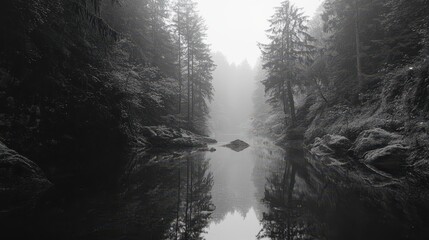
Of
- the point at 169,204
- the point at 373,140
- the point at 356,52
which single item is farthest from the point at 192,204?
the point at 356,52

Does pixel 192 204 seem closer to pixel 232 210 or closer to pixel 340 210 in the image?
pixel 232 210

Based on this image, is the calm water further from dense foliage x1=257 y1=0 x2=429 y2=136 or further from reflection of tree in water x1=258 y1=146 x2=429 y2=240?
dense foliage x1=257 y1=0 x2=429 y2=136

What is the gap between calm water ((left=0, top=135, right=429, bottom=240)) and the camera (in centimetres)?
561

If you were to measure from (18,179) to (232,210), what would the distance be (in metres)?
6.03

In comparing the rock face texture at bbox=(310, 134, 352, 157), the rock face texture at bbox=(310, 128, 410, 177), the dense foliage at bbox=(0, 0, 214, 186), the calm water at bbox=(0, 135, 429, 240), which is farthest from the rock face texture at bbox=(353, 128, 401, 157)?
the dense foliage at bbox=(0, 0, 214, 186)

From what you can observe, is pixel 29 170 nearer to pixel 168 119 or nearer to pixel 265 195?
pixel 265 195

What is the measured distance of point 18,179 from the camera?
324 inches

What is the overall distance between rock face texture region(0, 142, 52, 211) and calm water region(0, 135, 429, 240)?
0.54m

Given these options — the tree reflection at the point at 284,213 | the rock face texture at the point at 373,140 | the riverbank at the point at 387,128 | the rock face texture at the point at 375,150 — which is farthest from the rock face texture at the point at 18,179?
the rock face texture at the point at 373,140

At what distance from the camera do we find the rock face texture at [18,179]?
7.49m

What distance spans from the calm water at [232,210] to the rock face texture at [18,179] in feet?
1.76

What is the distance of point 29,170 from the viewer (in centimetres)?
866

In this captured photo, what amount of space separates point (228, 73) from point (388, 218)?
374ft

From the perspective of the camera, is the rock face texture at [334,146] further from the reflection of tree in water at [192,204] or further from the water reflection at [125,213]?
the water reflection at [125,213]
